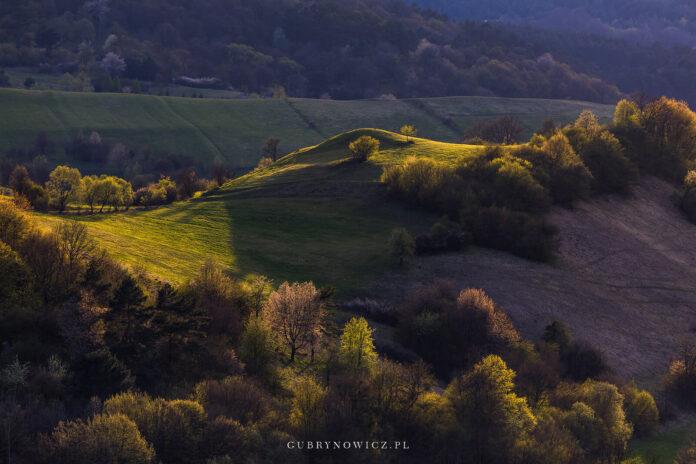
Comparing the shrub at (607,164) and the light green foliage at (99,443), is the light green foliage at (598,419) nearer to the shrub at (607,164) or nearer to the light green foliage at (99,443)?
the light green foliage at (99,443)

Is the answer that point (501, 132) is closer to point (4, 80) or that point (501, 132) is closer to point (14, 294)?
point (14, 294)

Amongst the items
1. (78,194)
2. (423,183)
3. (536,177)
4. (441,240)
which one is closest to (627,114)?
(536,177)

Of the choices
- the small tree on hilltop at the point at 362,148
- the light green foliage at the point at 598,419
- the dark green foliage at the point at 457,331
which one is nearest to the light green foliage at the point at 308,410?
the light green foliage at the point at 598,419

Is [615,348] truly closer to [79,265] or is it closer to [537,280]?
[537,280]

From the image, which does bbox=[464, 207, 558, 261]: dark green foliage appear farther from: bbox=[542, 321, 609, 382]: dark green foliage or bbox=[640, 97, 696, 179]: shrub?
bbox=[640, 97, 696, 179]: shrub

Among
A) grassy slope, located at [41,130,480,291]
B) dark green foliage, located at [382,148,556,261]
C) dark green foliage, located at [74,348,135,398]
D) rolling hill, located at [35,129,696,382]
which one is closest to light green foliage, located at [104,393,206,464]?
dark green foliage, located at [74,348,135,398]

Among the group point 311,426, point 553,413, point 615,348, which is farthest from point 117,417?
point 615,348

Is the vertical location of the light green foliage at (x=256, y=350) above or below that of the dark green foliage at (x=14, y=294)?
below
